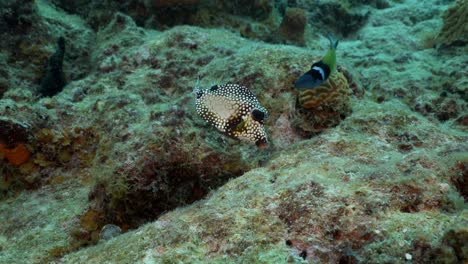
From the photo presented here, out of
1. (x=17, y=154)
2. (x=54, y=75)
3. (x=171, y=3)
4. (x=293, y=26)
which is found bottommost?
(x=17, y=154)

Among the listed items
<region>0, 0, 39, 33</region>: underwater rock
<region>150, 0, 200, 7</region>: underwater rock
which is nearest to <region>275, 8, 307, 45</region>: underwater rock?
<region>150, 0, 200, 7</region>: underwater rock

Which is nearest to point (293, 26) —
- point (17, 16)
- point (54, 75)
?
point (54, 75)

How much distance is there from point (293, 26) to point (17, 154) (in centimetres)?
690

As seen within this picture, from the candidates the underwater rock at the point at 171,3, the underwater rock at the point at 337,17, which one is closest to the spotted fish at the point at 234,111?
the underwater rock at the point at 171,3

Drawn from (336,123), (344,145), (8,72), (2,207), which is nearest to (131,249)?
(344,145)

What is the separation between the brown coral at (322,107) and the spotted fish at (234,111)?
40.0 inches

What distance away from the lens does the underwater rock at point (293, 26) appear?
870 centimetres

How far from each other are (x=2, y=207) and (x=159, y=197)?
227cm

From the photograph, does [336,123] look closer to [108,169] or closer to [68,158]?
[108,169]

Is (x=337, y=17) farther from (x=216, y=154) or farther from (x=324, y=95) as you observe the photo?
(x=216, y=154)

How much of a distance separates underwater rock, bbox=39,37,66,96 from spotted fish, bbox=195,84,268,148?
14.7 ft

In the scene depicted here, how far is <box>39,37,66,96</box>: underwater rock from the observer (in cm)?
637

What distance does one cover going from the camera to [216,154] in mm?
3938

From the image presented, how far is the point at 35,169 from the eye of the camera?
15.2 ft
